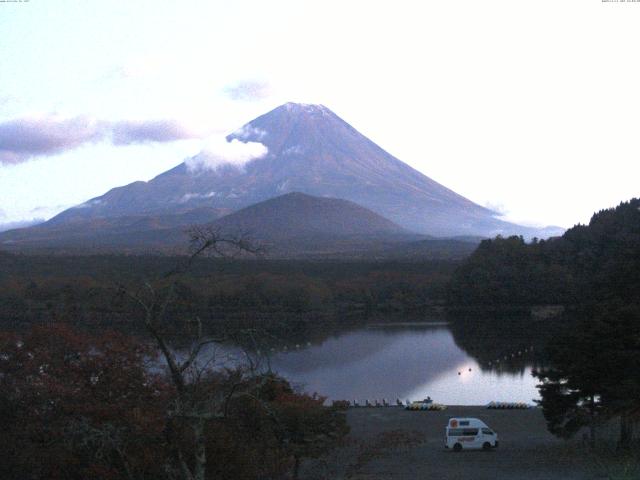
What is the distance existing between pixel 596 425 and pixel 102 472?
6786mm

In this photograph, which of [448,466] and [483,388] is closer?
[448,466]

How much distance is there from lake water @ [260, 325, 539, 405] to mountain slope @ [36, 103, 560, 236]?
71.3m

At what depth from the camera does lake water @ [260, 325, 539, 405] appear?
59.5ft

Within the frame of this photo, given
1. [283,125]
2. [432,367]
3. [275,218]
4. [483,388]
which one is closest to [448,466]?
[483,388]

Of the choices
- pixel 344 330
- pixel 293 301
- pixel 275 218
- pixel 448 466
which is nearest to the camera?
pixel 448 466

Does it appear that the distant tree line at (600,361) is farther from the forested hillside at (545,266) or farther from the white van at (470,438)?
the forested hillside at (545,266)

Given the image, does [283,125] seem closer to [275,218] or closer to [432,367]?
[275,218]

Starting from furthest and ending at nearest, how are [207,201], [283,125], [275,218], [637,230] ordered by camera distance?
[283,125]
[207,201]
[275,218]
[637,230]

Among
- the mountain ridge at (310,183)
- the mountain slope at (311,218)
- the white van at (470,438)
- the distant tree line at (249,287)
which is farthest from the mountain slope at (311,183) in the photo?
the white van at (470,438)

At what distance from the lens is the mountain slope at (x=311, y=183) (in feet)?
328

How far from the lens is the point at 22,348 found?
797cm

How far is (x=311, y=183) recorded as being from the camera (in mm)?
101500

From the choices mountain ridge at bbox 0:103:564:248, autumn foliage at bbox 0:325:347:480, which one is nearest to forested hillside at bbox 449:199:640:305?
autumn foliage at bbox 0:325:347:480

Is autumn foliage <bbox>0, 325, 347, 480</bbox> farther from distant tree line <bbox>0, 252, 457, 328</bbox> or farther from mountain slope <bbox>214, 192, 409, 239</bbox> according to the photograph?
mountain slope <bbox>214, 192, 409, 239</bbox>
